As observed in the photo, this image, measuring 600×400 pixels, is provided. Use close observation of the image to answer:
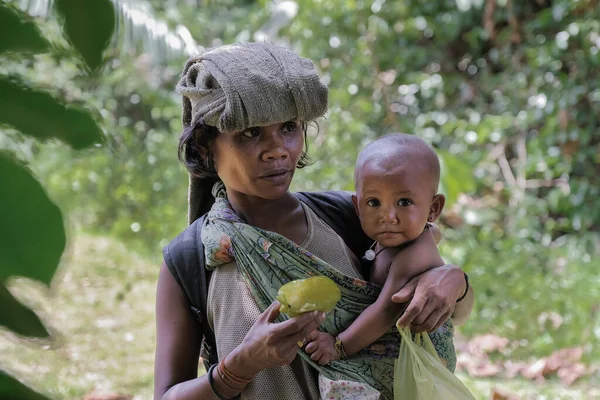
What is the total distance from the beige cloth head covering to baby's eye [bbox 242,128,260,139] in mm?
39

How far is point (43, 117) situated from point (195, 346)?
125 centimetres

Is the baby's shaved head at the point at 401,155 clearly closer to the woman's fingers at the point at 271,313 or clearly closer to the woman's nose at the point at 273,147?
the woman's nose at the point at 273,147

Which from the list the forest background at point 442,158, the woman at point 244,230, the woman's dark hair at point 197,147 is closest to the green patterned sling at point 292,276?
the woman at point 244,230

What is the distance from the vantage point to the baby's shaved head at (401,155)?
5.11 ft

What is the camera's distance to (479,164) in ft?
17.6

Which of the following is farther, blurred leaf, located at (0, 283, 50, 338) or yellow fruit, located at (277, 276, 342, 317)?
yellow fruit, located at (277, 276, 342, 317)

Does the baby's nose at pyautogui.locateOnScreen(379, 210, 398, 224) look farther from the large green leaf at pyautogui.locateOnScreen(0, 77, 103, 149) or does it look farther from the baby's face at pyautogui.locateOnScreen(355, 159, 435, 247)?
the large green leaf at pyautogui.locateOnScreen(0, 77, 103, 149)

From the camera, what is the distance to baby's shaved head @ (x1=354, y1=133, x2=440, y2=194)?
61.4 inches

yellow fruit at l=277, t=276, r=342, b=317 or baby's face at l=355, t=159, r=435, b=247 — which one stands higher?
baby's face at l=355, t=159, r=435, b=247

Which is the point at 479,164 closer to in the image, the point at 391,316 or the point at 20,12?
the point at 391,316

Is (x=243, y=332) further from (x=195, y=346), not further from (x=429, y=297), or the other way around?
(x=429, y=297)

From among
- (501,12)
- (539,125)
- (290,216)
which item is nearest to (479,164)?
(539,125)

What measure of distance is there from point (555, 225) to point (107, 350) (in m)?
2.98

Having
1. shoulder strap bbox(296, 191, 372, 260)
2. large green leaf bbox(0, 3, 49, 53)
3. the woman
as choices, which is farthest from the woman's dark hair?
large green leaf bbox(0, 3, 49, 53)
